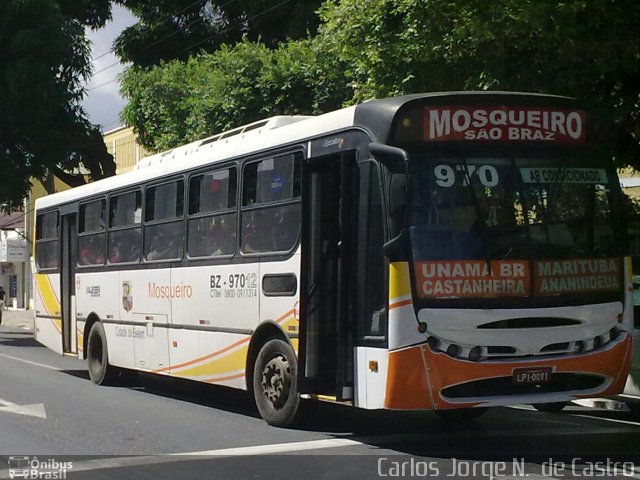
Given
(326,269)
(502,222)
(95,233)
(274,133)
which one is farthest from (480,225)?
(95,233)

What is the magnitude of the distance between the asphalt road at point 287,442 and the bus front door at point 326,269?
0.66 meters

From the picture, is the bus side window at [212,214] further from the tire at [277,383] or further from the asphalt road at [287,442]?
the asphalt road at [287,442]

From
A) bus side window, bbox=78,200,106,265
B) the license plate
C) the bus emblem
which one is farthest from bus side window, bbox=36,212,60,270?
the license plate

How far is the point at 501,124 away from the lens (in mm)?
8977

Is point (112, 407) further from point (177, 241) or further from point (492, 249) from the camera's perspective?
point (492, 249)

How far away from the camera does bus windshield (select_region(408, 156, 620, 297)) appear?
8648 millimetres

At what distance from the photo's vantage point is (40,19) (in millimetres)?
30875

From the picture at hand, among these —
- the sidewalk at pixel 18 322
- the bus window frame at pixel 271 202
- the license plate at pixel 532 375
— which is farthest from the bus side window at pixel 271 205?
the sidewalk at pixel 18 322

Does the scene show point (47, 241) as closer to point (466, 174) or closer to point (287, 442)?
point (287, 442)

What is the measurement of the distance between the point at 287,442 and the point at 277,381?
912 millimetres

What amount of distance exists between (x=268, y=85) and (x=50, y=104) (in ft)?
34.1

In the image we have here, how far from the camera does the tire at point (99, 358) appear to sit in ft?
49.6

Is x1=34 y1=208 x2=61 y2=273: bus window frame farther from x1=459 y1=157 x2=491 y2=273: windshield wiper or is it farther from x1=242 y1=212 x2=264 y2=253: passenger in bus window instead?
x1=459 y1=157 x2=491 y2=273: windshield wiper

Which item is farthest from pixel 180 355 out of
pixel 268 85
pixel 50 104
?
pixel 50 104
